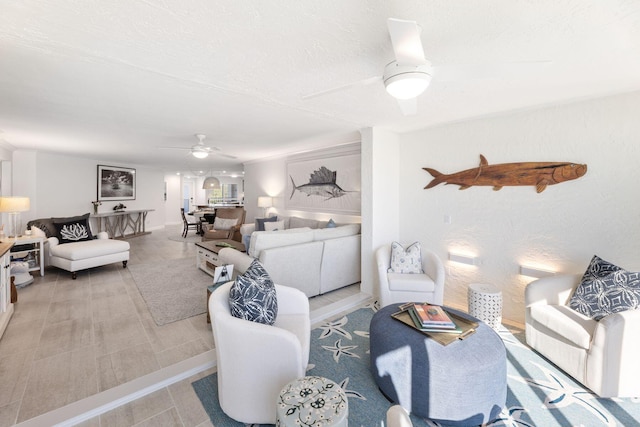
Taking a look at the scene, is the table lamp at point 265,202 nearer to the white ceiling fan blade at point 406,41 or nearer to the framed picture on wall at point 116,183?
the framed picture on wall at point 116,183

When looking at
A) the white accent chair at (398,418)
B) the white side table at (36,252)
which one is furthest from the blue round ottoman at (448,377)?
the white side table at (36,252)

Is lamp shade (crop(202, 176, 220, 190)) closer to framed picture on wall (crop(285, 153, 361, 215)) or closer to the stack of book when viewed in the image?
framed picture on wall (crop(285, 153, 361, 215))

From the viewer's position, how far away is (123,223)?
8125 millimetres

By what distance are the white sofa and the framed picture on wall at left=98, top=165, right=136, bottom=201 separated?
6.33 meters

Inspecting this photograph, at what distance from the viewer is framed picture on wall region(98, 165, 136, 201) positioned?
24.5 ft

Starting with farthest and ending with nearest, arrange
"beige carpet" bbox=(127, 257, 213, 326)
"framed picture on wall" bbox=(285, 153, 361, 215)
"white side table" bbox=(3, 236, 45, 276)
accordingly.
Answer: "framed picture on wall" bbox=(285, 153, 361, 215) → "white side table" bbox=(3, 236, 45, 276) → "beige carpet" bbox=(127, 257, 213, 326)

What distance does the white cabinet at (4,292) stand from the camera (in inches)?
103

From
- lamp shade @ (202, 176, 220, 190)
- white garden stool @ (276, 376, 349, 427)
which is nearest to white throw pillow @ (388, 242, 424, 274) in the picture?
white garden stool @ (276, 376, 349, 427)

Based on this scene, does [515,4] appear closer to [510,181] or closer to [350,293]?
[510,181]

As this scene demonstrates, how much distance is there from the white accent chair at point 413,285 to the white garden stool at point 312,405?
1.83 m

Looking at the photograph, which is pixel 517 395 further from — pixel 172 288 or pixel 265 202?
pixel 265 202

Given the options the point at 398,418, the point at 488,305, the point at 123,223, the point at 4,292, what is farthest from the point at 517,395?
the point at 123,223

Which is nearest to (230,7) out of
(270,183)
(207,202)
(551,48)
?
(551,48)

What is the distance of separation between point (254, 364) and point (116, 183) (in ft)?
28.4
